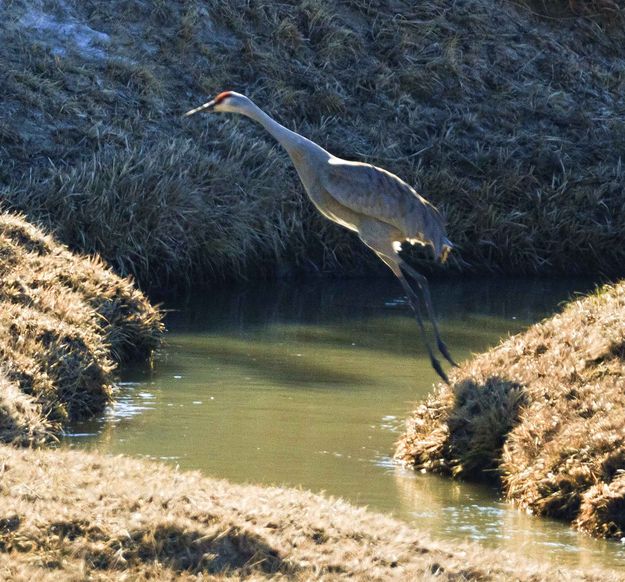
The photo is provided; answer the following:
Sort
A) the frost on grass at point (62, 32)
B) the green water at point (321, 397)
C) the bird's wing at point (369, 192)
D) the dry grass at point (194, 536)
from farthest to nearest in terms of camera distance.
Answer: the frost on grass at point (62, 32), the bird's wing at point (369, 192), the green water at point (321, 397), the dry grass at point (194, 536)

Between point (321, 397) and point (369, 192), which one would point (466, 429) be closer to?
point (321, 397)

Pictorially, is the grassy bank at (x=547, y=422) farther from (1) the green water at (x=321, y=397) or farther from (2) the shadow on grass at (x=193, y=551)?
(2) the shadow on grass at (x=193, y=551)

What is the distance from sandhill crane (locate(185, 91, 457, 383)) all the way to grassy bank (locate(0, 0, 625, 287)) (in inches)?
156

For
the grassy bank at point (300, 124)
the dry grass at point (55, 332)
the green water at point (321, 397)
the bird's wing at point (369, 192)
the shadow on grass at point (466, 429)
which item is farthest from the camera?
the grassy bank at point (300, 124)

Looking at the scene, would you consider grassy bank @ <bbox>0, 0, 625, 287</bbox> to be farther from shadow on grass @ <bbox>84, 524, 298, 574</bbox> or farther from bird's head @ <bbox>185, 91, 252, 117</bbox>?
shadow on grass @ <bbox>84, 524, 298, 574</bbox>

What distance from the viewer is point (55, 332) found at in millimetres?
10016

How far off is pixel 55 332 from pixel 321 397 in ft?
6.92

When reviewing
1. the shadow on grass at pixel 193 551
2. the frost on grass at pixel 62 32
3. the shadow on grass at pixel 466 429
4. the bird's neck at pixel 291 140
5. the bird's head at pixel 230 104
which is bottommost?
the shadow on grass at pixel 193 551

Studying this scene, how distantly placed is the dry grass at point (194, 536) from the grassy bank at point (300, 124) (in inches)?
327

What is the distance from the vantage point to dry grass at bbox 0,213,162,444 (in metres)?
9.10

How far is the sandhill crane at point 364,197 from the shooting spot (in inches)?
432

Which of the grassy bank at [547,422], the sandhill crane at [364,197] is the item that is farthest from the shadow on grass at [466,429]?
the sandhill crane at [364,197]

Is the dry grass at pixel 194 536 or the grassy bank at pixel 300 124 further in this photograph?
the grassy bank at pixel 300 124

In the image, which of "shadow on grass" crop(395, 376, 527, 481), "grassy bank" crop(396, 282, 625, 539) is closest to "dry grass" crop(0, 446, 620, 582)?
"grassy bank" crop(396, 282, 625, 539)
